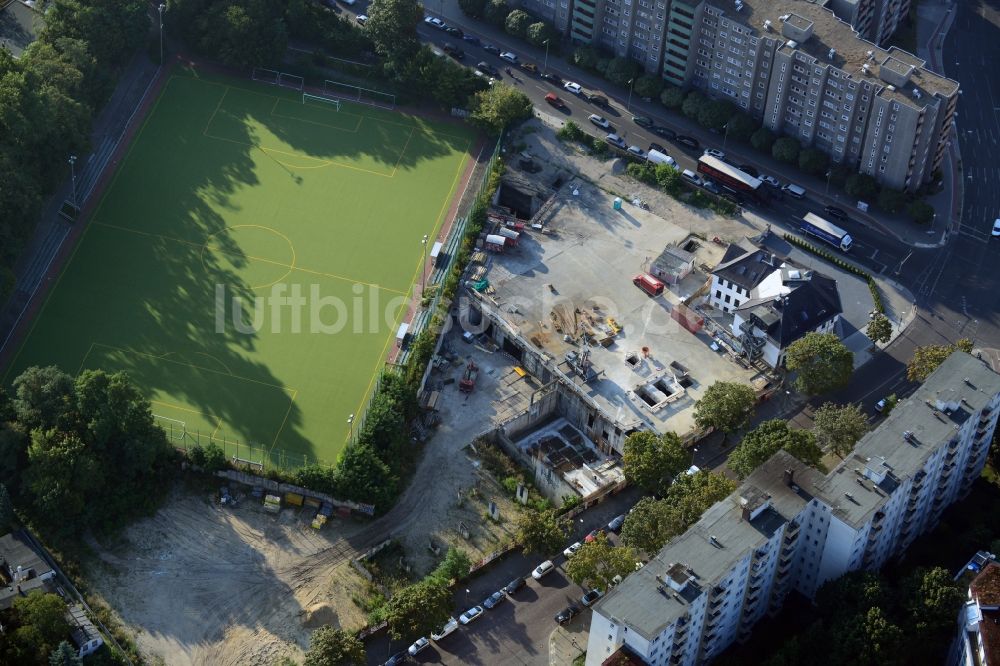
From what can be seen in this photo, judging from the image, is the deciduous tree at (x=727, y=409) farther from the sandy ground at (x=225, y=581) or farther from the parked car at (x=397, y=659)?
the parked car at (x=397, y=659)

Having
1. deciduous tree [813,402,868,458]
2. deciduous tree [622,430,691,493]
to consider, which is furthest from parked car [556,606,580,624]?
deciduous tree [813,402,868,458]

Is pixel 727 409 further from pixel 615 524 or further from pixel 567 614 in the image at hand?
pixel 567 614

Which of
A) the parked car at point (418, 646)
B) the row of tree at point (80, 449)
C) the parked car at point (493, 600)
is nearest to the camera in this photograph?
the parked car at point (418, 646)

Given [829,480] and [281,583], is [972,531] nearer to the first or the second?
[829,480]

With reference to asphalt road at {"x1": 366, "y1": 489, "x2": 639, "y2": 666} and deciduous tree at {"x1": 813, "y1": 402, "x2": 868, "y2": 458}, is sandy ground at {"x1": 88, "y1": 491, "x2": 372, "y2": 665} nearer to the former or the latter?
asphalt road at {"x1": 366, "y1": 489, "x2": 639, "y2": 666}

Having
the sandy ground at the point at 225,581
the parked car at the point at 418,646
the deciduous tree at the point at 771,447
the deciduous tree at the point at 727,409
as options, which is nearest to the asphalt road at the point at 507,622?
the parked car at the point at 418,646
